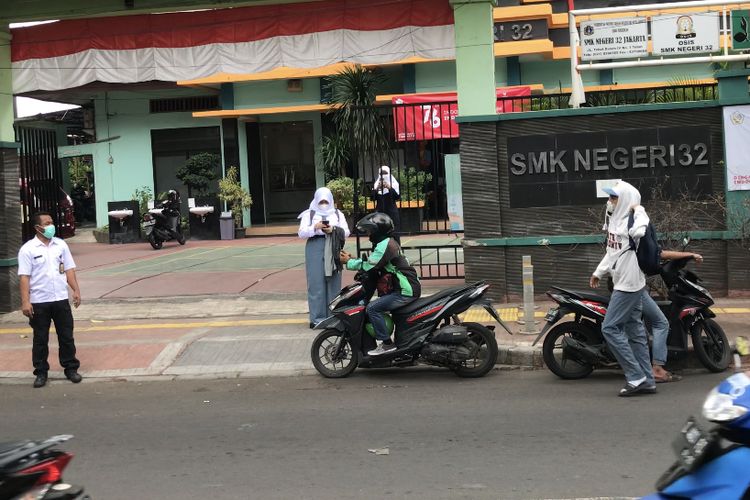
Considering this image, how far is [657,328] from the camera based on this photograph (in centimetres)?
781

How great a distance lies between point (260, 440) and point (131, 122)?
2108 centimetres

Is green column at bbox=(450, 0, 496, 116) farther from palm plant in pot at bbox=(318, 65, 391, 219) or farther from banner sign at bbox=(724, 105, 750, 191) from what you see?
palm plant in pot at bbox=(318, 65, 391, 219)

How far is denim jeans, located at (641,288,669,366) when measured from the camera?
777 cm

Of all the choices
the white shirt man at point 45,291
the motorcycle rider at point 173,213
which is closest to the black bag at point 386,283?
the white shirt man at point 45,291

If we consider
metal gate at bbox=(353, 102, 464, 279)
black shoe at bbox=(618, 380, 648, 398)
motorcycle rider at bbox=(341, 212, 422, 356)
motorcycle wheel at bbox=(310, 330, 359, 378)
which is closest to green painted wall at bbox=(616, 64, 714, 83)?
metal gate at bbox=(353, 102, 464, 279)

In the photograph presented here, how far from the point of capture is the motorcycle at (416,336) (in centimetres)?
824

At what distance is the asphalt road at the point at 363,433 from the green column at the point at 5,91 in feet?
18.1

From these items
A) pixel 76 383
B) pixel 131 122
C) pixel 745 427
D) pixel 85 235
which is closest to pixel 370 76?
pixel 131 122

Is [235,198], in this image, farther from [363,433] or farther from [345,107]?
[363,433]

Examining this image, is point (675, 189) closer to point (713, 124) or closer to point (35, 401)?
point (713, 124)

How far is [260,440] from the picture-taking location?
257 inches

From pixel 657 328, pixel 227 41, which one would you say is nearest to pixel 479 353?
pixel 657 328

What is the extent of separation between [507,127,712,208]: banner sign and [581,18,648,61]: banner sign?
1.50m

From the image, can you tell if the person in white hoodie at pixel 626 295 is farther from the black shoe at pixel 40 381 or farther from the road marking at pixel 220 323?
the black shoe at pixel 40 381
